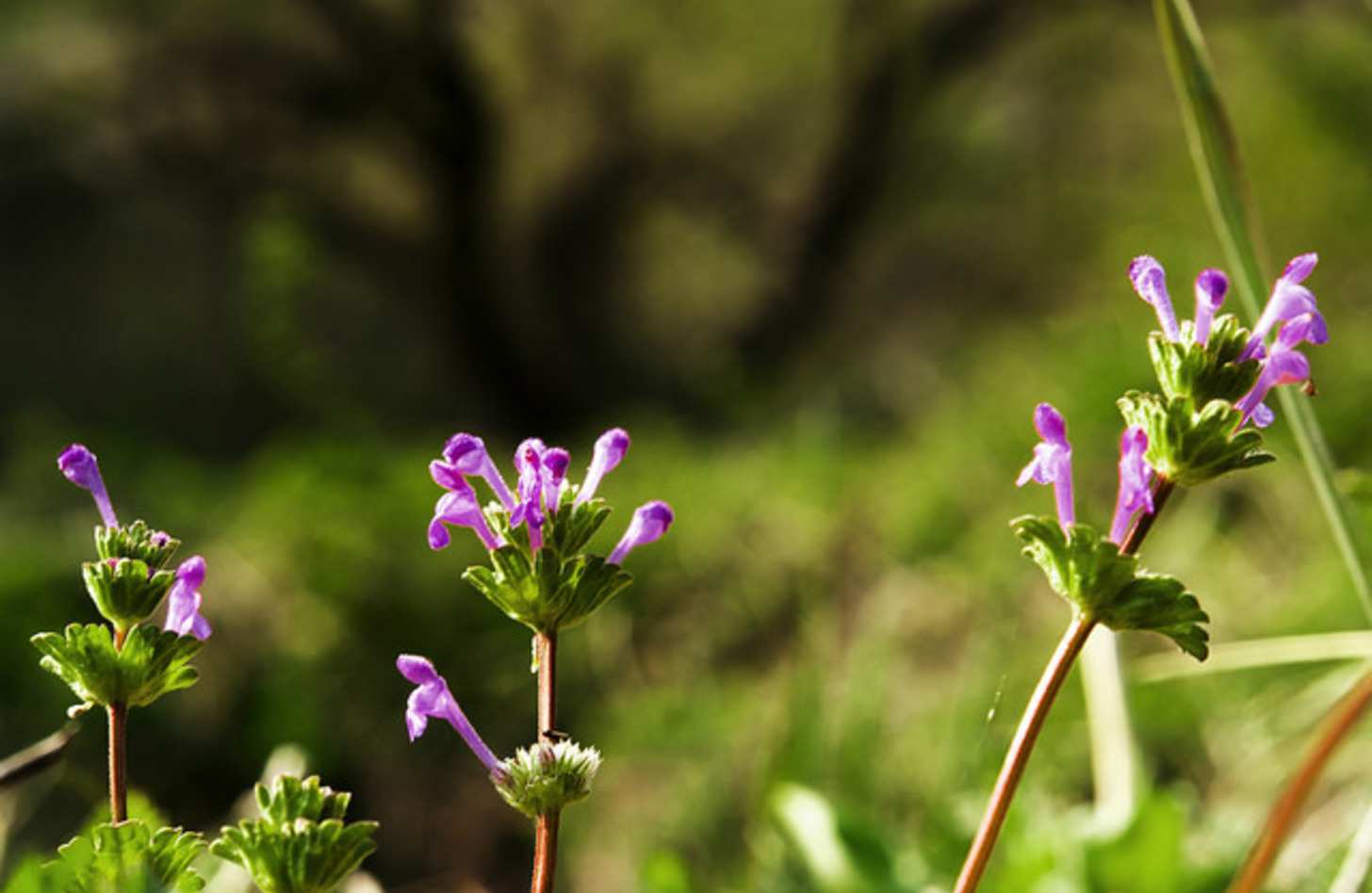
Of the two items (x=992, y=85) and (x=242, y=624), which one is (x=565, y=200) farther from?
(x=242, y=624)

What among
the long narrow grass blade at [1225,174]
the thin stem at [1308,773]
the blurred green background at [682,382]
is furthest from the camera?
the blurred green background at [682,382]

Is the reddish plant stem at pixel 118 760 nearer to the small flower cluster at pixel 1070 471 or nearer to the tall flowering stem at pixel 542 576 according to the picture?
the tall flowering stem at pixel 542 576

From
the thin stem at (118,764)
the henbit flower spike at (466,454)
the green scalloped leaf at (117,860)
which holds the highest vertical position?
the henbit flower spike at (466,454)

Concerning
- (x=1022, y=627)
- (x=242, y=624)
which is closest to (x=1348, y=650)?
(x=1022, y=627)

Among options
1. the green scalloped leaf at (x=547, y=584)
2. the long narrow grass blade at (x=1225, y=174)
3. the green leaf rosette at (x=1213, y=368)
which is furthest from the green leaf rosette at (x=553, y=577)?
the long narrow grass blade at (x=1225, y=174)

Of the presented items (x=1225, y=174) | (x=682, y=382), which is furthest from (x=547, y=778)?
(x=682, y=382)

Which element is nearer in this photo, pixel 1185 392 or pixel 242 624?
pixel 1185 392

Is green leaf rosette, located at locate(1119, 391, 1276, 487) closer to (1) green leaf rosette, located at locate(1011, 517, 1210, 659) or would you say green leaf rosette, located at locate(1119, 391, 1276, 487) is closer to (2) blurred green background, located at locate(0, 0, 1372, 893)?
(1) green leaf rosette, located at locate(1011, 517, 1210, 659)

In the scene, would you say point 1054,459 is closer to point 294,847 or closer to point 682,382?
point 294,847
